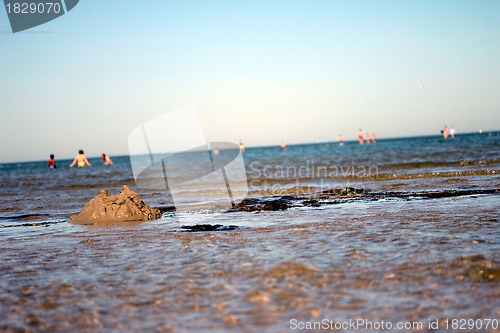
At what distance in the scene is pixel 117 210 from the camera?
9273 millimetres

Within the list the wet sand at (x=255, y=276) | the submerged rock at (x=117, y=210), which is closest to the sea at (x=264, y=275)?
the wet sand at (x=255, y=276)

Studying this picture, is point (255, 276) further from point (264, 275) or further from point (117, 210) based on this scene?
point (117, 210)

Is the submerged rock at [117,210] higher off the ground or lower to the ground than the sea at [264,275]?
higher

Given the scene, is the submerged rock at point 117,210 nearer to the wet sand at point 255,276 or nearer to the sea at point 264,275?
the sea at point 264,275

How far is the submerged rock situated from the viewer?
9203 mm

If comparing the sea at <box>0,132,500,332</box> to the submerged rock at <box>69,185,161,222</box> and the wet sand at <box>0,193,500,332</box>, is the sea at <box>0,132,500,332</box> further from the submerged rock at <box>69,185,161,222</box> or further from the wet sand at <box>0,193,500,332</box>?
the submerged rock at <box>69,185,161,222</box>

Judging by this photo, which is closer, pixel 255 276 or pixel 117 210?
pixel 255 276

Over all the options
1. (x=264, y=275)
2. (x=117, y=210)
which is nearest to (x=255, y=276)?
(x=264, y=275)

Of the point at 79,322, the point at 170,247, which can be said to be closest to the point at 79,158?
the point at 170,247

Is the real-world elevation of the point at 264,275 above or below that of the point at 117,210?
below

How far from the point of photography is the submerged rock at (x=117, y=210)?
920 centimetres

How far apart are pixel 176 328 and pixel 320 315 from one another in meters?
0.96

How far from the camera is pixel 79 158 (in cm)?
3825

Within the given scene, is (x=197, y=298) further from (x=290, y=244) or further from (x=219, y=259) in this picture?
(x=290, y=244)
